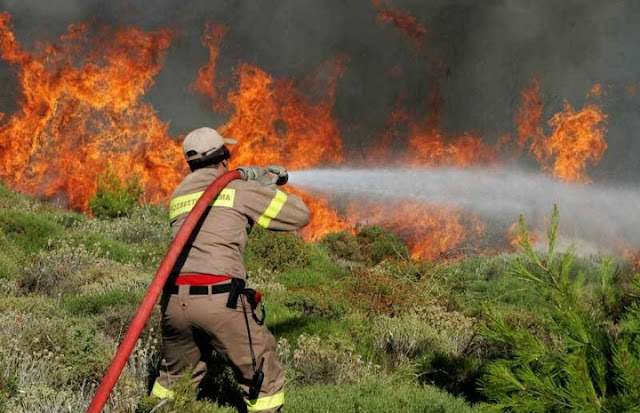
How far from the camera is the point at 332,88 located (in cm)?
2561

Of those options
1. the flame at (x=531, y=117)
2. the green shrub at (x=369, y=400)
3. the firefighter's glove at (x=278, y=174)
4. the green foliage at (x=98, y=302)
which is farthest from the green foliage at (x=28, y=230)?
the flame at (x=531, y=117)

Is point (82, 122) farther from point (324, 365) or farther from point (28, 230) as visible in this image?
point (324, 365)

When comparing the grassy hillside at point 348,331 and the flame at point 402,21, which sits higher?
the flame at point 402,21

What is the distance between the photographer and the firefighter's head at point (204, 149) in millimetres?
3936

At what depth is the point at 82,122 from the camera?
23.5m

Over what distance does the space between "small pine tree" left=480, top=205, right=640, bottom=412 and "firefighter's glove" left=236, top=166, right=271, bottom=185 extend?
1790 mm

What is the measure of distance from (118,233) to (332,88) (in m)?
14.3

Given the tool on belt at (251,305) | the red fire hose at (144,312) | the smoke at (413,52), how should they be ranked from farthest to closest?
1. the smoke at (413,52)
2. the tool on belt at (251,305)
3. the red fire hose at (144,312)

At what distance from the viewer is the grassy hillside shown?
8.72 ft

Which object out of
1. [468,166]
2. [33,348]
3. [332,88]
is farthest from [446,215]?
[33,348]

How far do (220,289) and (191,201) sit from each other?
0.55m

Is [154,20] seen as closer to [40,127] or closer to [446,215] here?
[40,127]

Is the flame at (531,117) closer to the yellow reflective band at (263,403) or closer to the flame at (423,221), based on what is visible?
the flame at (423,221)

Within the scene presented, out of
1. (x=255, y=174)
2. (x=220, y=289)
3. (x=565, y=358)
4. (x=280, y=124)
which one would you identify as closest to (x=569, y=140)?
(x=280, y=124)
